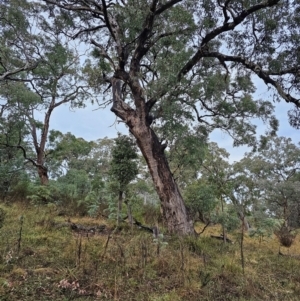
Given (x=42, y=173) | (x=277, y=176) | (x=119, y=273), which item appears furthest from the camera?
(x=277, y=176)

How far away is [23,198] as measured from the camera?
10617 millimetres

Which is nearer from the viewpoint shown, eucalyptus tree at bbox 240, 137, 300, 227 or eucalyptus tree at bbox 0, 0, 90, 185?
eucalyptus tree at bbox 0, 0, 90, 185

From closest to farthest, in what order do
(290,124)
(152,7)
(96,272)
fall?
1. (96,272)
2. (152,7)
3. (290,124)

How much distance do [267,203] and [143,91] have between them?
63.7 ft

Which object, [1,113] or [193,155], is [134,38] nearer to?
[193,155]

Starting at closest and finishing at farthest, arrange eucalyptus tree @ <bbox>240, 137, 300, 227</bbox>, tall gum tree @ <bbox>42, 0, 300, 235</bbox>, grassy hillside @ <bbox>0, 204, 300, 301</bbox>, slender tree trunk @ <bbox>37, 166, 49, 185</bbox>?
1. grassy hillside @ <bbox>0, 204, 300, 301</bbox>
2. tall gum tree @ <bbox>42, 0, 300, 235</bbox>
3. slender tree trunk @ <bbox>37, 166, 49, 185</bbox>
4. eucalyptus tree @ <bbox>240, 137, 300, 227</bbox>

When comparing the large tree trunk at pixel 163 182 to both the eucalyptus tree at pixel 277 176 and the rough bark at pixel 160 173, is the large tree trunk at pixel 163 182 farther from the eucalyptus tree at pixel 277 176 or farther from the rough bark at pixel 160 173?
the eucalyptus tree at pixel 277 176

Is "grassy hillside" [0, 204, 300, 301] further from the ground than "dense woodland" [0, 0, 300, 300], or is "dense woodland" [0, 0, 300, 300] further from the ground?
"dense woodland" [0, 0, 300, 300]

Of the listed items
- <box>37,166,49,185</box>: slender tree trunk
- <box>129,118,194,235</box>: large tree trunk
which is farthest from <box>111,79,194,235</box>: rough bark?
<box>37,166,49,185</box>: slender tree trunk

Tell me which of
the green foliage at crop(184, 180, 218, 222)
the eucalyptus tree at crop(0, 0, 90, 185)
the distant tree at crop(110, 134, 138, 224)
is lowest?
the green foliage at crop(184, 180, 218, 222)

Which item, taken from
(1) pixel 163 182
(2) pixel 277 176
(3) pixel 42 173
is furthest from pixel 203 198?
(2) pixel 277 176

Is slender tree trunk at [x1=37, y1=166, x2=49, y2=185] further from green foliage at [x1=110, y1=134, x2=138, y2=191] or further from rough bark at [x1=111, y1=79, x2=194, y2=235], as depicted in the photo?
rough bark at [x1=111, y1=79, x2=194, y2=235]

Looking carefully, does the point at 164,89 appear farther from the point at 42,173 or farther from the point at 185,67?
the point at 42,173

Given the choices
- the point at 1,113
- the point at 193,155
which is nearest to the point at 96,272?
the point at 193,155
